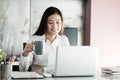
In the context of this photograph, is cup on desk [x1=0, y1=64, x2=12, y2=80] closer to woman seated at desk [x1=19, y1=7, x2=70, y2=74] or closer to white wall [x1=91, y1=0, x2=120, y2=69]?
woman seated at desk [x1=19, y1=7, x2=70, y2=74]

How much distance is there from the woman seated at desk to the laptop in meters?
0.25

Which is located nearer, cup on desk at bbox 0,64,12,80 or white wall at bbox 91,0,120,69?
cup on desk at bbox 0,64,12,80

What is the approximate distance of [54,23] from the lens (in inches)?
102

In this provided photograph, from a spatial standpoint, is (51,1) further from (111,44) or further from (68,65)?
(68,65)

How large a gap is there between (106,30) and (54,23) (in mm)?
2421

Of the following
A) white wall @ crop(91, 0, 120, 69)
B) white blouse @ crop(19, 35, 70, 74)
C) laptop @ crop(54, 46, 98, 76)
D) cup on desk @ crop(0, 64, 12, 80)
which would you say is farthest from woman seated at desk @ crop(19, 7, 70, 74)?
white wall @ crop(91, 0, 120, 69)

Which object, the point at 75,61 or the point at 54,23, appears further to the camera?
the point at 54,23

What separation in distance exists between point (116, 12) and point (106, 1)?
28cm

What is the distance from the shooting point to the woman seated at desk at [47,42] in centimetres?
248

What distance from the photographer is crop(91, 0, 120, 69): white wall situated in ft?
15.6

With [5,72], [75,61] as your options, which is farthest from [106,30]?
[5,72]

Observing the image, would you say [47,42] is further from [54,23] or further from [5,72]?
[5,72]

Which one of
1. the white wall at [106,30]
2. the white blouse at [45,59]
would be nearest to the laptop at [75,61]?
the white blouse at [45,59]

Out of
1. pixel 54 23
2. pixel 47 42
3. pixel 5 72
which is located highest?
pixel 54 23
